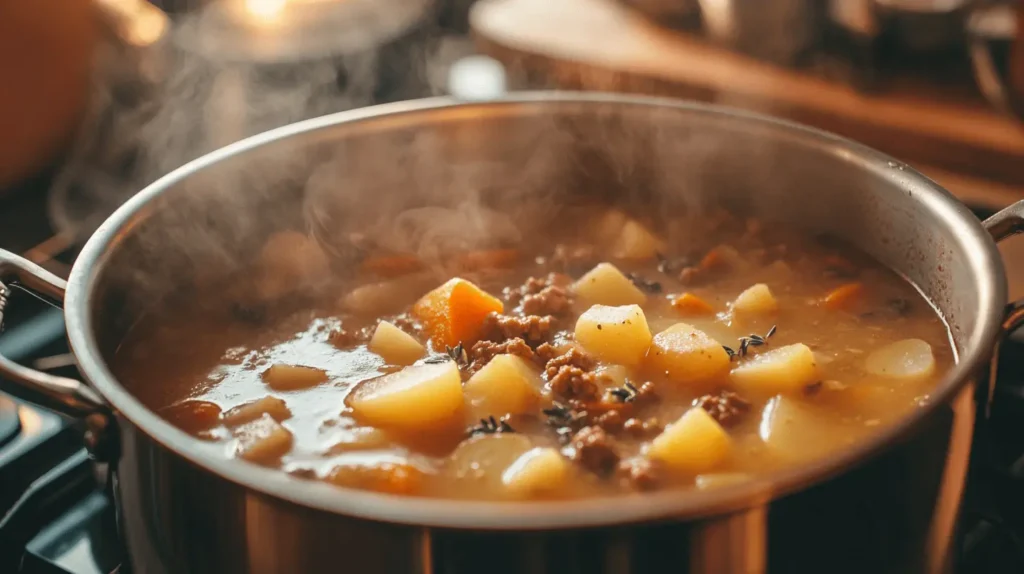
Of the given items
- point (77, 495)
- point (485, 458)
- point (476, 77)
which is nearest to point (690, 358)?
point (485, 458)

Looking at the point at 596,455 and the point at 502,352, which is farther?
the point at 502,352

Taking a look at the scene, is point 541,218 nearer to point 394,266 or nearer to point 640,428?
point 394,266

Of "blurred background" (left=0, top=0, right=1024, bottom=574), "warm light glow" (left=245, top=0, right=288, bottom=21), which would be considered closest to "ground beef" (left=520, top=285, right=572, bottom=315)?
"blurred background" (left=0, top=0, right=1024, bottom=574)

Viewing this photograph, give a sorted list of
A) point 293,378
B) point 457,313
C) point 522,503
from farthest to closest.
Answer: point 457,313, point 293,378, point 522,503

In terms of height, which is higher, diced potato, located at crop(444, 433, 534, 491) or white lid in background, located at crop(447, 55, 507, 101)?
diced potato, located at crop(444, 433, 534, 491)

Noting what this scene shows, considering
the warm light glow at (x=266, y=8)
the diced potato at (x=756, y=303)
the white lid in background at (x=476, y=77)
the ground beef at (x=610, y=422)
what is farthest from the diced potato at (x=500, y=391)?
the warm light glow at (x=266, y=8)

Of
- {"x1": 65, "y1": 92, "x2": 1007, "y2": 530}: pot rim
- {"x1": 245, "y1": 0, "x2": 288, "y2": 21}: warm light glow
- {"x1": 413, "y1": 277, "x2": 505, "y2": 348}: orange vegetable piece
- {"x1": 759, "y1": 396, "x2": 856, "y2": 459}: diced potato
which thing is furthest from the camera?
{"x1": 245, "y1": 0, "x2": 288, "y2": 21}: warm light glow

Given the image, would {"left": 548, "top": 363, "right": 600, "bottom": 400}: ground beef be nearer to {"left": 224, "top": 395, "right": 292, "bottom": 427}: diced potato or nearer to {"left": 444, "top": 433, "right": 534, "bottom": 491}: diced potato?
{"left": 444, "top": 433, "right": 534, "bottom": 491}: diced potato
